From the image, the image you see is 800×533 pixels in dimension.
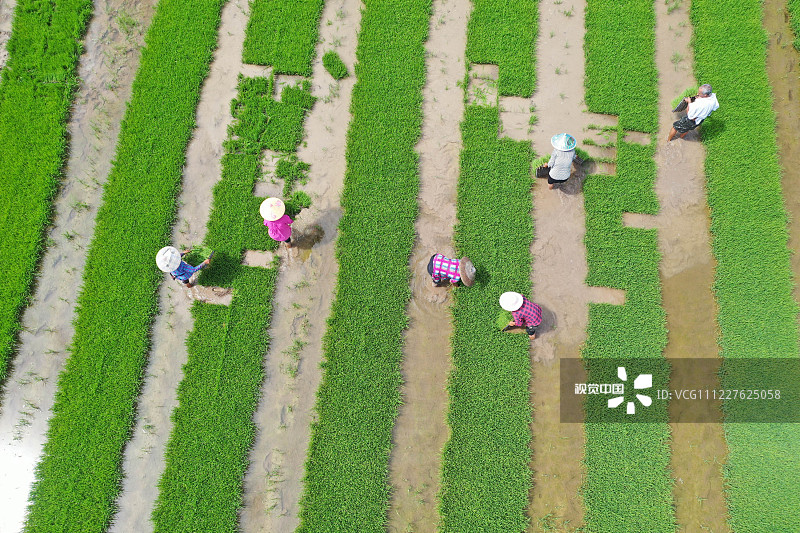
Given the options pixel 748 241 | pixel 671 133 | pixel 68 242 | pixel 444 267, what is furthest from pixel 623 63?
pixel 68 242

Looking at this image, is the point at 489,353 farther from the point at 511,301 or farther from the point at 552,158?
the point at 552,158

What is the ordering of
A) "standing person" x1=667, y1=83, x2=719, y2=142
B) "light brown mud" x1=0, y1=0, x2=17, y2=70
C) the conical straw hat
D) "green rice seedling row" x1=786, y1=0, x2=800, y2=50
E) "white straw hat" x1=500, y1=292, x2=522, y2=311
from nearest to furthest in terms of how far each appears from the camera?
"white straw hat" x1=500, y1=292, x2=522, y2=311 < the conical straw hat < "standing person" x1=667, y1=83, x2=719, y2=142 < "light brown mud" x1=0, y1=0, x2=17, y2=70 < "green rice seedling row" x1=786, y1=0, x2=800, y2=50

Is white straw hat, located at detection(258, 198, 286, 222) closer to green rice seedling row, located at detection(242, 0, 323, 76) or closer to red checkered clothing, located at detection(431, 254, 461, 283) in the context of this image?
red checkered clothing, located at detection(431, 254, 461, 283)

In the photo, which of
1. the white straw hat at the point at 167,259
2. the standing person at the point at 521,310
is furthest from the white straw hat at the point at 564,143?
the white straw hat at the point at 167,259

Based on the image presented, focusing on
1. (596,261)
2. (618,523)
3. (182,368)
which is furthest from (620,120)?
(182,368)

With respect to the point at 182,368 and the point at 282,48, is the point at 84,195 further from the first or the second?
the point at 282,48

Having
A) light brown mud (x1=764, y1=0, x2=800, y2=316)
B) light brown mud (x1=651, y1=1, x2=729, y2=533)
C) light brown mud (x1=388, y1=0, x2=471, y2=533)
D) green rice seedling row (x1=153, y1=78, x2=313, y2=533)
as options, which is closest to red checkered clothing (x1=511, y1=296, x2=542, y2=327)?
light brown mud (x1=388, y1=0, x2=471, y2=533)

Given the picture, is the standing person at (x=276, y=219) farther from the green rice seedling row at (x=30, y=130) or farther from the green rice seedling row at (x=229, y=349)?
the green rice seedling row at (x=30, y=130)
